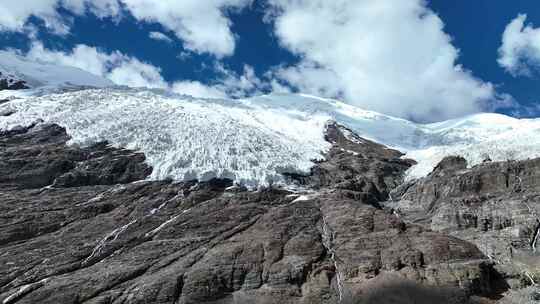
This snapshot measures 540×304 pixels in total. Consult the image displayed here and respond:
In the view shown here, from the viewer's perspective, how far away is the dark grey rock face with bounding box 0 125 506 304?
199 ft

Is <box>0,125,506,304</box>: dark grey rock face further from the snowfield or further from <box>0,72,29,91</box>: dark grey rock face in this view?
<box>0,72,29,91</box>: dark grey rock face

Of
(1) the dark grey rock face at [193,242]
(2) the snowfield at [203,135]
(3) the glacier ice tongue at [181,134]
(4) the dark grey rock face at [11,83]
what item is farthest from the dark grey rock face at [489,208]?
(4) the dark grey rock face at [11,83]

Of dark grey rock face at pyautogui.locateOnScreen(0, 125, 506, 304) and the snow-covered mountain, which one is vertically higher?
the snow-covered mountain

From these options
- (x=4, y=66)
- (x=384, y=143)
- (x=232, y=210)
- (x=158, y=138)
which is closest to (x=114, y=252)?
(x=232, y=210)

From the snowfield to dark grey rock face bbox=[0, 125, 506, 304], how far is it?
5729 millimetres

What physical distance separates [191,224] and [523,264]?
130ft

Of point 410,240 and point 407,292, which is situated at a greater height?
point 410,240

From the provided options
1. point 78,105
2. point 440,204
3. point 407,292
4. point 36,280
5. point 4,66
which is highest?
point 4,66

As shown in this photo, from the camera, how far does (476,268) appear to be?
61.8 metres

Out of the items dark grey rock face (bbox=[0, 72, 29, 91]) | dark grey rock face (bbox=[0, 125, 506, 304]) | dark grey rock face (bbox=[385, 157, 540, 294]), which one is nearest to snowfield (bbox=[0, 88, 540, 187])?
dark grey rock face (bbox=[0, 125, 506, 304])

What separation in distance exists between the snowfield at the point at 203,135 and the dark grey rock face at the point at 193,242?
573 cm

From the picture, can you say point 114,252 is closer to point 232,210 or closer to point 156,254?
point 156,254

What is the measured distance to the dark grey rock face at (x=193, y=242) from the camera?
199 ft

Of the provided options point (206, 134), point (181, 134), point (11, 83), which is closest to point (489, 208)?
point (206, 134)
